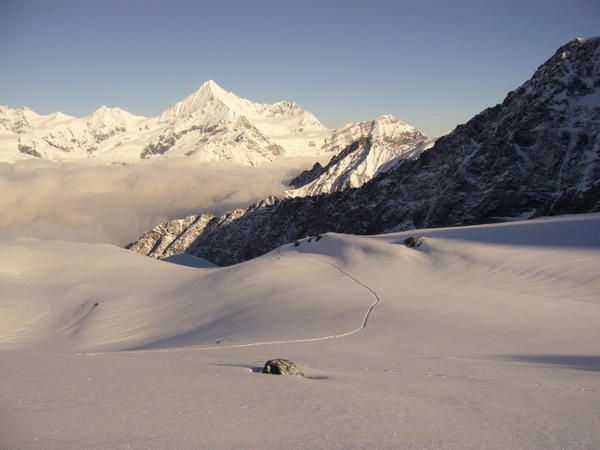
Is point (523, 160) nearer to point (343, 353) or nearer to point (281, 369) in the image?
point (343, 353)

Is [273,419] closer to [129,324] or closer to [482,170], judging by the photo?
[129,324]

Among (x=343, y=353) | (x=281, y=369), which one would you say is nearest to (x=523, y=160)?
(x=343, y=353)

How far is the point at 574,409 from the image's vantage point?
25.2 ft

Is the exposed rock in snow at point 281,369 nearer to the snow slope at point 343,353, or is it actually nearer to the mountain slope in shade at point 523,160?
the snow slope at point 343,353

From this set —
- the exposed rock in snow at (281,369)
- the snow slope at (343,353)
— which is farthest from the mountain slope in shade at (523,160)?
the exposed rock in snow at (281,369)

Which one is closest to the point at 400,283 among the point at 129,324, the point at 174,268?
the point at 129,324

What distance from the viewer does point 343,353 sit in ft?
48.5

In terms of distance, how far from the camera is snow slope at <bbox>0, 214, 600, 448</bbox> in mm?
6328

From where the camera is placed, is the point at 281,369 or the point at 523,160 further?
the point at 523,160

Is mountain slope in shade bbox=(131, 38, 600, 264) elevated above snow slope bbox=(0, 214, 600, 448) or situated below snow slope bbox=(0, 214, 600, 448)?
above

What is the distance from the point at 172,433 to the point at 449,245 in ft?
125

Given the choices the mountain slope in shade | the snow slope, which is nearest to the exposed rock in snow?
the snow slope

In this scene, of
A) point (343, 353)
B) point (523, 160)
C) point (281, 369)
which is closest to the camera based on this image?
point (281, 369)

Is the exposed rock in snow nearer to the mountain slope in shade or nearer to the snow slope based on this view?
the snow slope
